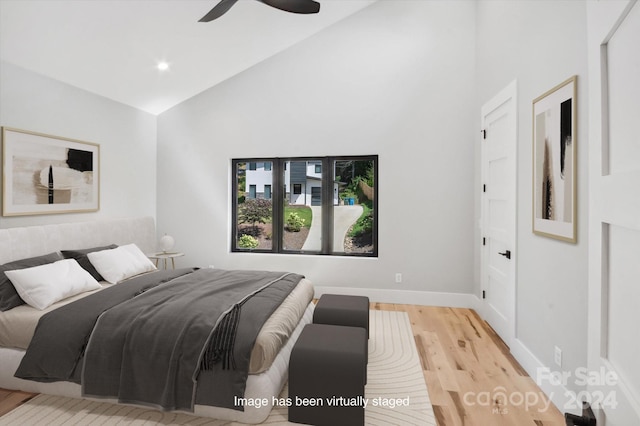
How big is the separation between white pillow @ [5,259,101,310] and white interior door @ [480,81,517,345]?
12.2 ft

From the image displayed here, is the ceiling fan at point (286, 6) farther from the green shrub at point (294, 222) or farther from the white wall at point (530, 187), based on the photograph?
the green shrub at point (294, 222)

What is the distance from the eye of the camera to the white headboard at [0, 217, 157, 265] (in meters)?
2.83

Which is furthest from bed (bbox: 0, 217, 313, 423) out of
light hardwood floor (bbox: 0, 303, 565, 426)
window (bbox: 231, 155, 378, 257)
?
window (bbox: 231, 155, 378, 257)

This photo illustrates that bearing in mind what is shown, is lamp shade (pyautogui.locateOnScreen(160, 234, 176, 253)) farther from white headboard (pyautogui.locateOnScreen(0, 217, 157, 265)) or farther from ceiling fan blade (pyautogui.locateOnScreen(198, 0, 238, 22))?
ceiling fan blade (pyautogui.locateOnScreen(198, 0, 238, 22))

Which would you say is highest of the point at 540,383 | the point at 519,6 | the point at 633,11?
the point at 519,6

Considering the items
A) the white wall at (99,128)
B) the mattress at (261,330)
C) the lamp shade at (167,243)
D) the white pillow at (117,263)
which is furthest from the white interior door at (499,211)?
the white wall at (99,128)

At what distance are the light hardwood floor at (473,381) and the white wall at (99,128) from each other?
7.65 feet

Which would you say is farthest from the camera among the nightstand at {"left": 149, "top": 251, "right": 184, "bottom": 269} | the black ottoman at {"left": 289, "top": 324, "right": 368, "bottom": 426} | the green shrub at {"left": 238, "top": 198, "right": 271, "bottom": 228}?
the green shrub at {"left": 238, "top": 198, "right": 271, "bottom": 228}

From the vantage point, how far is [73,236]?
3.40m

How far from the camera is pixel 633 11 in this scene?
2.05 ft

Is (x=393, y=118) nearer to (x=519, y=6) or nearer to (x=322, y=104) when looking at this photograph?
(x=322, y=104)

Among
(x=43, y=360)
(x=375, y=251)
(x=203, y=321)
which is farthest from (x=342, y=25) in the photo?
(x=43, y=360)

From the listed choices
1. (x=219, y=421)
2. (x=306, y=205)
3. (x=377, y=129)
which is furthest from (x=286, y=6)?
(x=219, y=421)

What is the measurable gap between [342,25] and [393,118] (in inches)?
56.8
